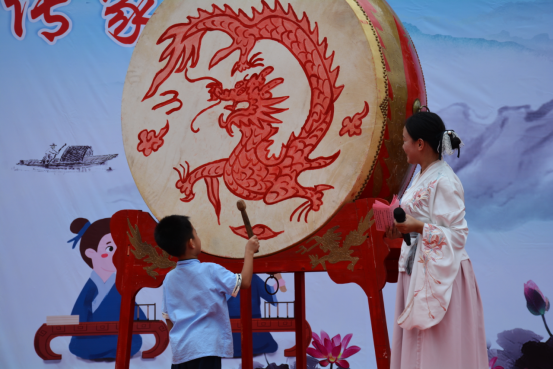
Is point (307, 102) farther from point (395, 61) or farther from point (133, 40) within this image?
point (133, 40)

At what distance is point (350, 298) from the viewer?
3523 millimetres

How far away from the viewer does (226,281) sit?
1.73 meters

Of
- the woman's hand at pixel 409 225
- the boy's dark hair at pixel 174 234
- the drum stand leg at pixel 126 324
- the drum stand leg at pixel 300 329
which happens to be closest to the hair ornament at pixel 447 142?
the woman's hand at pixel 409 225

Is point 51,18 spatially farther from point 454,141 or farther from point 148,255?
point 454,141

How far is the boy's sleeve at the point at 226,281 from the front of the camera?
173 centimetres

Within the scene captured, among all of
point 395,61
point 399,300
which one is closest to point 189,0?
point 395,61

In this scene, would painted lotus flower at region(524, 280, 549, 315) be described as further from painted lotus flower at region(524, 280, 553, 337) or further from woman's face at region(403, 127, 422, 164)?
woman's face at region(403, 127, 422, 164)

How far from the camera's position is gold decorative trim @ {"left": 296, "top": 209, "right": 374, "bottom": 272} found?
69.8 inches

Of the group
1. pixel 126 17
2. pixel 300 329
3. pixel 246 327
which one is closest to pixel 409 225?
pixel 246 327

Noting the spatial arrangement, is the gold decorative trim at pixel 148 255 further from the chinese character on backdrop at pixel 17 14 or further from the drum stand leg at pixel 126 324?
the chinese character on backdrop at pixel 17 14

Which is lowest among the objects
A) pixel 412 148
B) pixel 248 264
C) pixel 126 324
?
pixel 126 324

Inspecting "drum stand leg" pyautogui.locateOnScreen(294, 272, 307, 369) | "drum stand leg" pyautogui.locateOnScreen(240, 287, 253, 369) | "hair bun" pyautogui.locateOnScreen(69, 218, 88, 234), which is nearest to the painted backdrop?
"hair bun" pyautogui.locateOnScreen(69, 218, 88, 234)

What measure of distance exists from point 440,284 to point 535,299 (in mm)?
2148

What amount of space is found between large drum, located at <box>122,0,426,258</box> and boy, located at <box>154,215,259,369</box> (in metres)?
0.24
